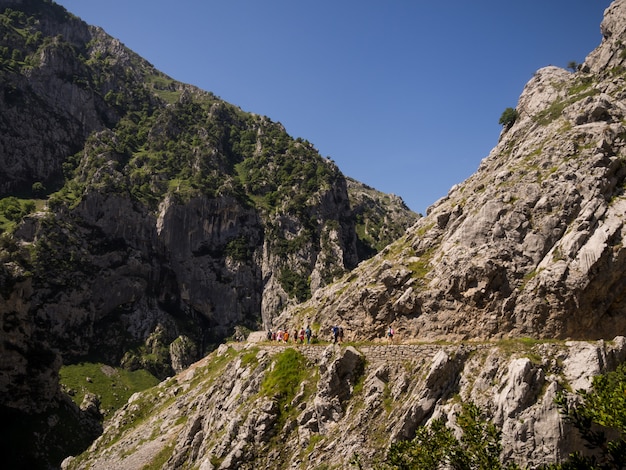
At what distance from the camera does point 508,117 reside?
251 feet

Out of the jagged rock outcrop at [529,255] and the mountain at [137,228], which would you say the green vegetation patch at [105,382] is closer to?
the mountain at [137,228]

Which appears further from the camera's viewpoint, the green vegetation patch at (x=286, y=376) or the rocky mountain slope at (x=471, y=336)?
the green vegetation patch at (x=286, y=376)

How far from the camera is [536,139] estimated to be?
185 ft

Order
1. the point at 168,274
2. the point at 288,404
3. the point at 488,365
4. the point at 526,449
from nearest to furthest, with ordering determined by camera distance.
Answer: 1. the point at 526,449
2. the point at 488,365
3. the point at 288,404
4. the point at 168,274

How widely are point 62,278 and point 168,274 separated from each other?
35655 mm

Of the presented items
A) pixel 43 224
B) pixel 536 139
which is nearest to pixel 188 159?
pixel 43 224

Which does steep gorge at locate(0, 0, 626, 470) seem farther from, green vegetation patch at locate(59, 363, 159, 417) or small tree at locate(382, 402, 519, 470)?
green vegetation patch at locate(59, 363, 159, 417)

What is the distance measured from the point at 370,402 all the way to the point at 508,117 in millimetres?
58992

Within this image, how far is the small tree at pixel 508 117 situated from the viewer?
75188 millimetres

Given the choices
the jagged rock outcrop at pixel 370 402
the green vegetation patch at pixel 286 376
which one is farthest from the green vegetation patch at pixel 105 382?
the green vegetation patch at pixel 286 376

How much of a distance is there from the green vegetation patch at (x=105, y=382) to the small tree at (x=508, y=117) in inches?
3796

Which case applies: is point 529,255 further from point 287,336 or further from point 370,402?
point 287,336

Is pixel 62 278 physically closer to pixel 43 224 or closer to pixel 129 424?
pixel 43 224

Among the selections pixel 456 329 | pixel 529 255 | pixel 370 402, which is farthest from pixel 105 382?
pixel 529 255
